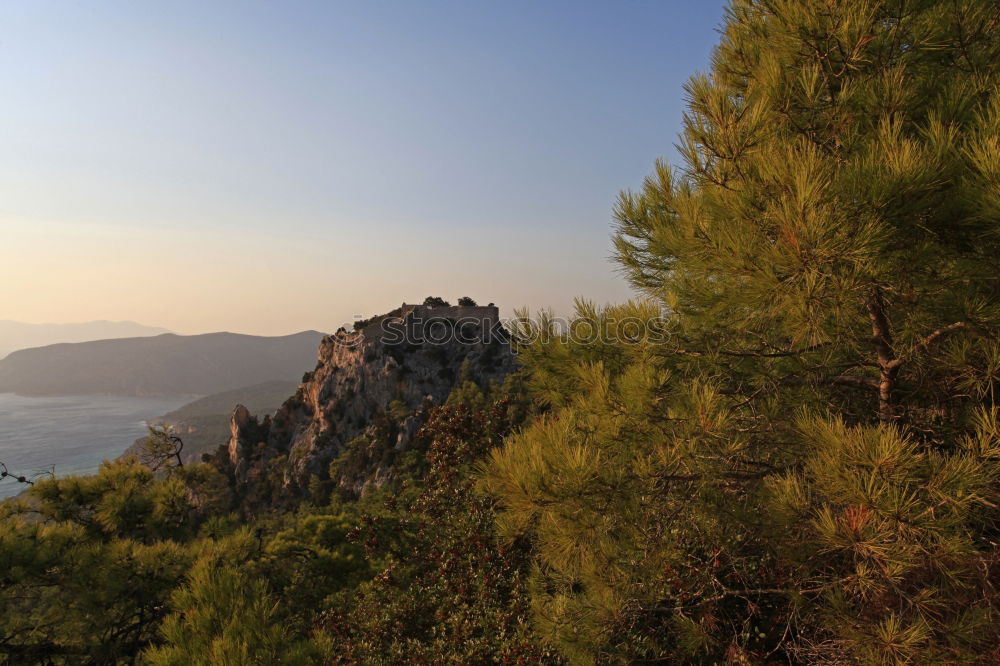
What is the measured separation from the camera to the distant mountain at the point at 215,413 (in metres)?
61.7

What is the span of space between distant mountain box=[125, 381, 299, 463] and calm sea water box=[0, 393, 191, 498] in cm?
667

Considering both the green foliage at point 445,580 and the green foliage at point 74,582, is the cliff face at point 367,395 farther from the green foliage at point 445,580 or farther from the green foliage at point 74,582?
the green foliage at point 74,582

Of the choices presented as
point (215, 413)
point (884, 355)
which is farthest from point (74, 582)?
point (215, 413)

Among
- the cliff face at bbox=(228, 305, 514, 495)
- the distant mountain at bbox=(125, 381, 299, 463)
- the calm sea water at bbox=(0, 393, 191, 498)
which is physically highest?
the cliff face at bbox=(228, 305, 514, 495)

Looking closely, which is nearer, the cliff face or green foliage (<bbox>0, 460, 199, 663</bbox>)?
green foliage (<bbox>0, 460, 199, 663</bbox>)

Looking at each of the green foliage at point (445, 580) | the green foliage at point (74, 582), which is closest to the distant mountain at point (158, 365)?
the green foliage at point (445, 580)

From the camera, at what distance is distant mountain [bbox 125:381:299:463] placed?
61.7 m

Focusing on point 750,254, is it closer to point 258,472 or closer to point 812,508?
point 812,508

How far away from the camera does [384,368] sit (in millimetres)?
34094

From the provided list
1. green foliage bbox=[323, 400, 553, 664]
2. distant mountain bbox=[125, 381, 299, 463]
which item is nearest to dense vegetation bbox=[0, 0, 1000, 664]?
green foliage bbox=[323, 400, 553, 664]

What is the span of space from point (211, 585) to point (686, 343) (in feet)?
8.33

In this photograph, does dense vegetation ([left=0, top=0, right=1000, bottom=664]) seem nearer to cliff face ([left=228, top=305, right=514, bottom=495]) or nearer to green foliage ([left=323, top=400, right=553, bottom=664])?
green foliage ([left=323, top=400, right=553, bottom=664])

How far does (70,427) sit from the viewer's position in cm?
10194

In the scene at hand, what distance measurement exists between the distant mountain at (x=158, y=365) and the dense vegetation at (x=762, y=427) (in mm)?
147563
